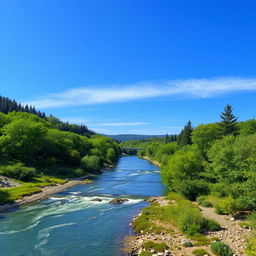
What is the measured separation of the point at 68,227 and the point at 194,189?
75.9 feet

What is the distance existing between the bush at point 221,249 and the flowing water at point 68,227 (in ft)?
26.9

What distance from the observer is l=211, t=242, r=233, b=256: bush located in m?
18.9

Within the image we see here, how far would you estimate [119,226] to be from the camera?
28703 mm

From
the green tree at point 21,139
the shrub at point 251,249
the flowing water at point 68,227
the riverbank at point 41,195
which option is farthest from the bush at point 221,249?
the green tree at point 21,139

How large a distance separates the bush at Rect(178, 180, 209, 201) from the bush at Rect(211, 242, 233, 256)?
21.6 meters

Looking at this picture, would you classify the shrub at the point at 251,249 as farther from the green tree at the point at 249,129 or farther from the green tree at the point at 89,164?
the green tree at the point at 89,164

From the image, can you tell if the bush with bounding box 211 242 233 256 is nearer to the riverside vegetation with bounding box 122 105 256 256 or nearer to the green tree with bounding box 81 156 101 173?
the riverside vegetation with bounding box 122 105 256 256

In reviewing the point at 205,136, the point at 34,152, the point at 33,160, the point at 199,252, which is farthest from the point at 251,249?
the point at 34,152

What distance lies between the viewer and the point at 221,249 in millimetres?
19234

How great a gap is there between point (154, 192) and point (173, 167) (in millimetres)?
9097

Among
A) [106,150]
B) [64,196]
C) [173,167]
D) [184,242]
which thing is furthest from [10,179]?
[106,150]

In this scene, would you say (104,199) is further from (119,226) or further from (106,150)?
(106,150)

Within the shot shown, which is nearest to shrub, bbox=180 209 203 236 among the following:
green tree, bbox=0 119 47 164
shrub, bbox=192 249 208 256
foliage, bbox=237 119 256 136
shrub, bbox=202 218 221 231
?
shrub, bbox=202 218 221 231

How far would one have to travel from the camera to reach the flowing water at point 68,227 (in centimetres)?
2212
